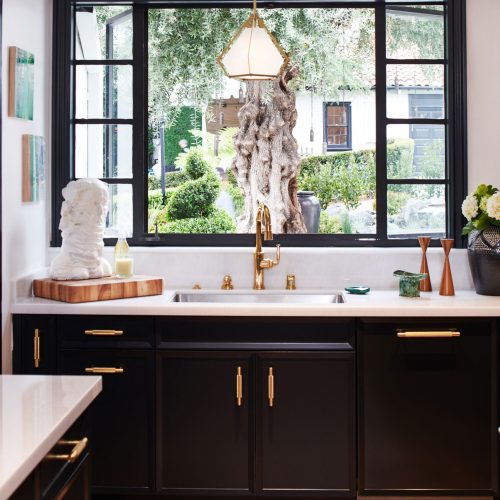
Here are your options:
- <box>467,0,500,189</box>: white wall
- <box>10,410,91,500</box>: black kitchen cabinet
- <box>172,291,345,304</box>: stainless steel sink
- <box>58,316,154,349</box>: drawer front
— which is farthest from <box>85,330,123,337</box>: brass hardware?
<box>467,0,500,189</box>: white wall

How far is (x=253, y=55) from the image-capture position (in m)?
3.21

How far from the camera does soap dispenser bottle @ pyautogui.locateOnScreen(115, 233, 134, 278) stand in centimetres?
353

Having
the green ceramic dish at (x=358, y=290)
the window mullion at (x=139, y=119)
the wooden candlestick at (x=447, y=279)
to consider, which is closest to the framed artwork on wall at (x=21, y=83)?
the window mullion at (x=139, y=119)

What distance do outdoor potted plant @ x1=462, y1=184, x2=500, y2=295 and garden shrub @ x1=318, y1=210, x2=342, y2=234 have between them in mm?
804

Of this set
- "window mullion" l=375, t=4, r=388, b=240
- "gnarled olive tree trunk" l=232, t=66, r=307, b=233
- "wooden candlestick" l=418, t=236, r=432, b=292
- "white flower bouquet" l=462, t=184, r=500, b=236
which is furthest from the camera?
"gnarled olive tree trunk" l=232, t=66, r=307, b=233

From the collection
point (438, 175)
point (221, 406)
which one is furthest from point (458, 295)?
point (221, 406)

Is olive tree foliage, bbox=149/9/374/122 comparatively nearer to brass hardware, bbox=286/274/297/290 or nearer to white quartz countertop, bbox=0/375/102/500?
brass hardware, bbox=286/274/297/290

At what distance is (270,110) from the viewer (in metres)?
4.46

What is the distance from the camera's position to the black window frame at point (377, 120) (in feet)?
12.4

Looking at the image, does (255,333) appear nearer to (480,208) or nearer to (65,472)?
(480,208)

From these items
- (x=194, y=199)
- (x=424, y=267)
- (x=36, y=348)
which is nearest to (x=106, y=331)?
(x=36, y=348)

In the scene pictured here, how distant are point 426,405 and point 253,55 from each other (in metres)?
1.63

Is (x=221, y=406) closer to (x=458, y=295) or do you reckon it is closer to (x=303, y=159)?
(x=458, y=295)

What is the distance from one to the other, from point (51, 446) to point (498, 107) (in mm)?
3038
